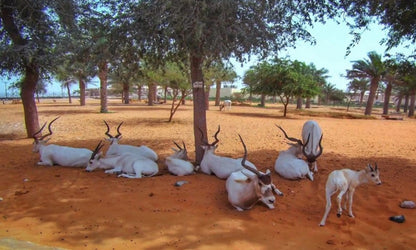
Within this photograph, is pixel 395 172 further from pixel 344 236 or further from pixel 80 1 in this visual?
pixel 80 1

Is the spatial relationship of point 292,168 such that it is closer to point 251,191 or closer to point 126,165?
point 251,191

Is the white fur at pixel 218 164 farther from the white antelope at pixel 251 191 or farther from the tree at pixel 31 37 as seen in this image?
the tree at pixel 31 37

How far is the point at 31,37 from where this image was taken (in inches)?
367

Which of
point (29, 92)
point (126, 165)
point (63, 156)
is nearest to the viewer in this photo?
point (126, 165)

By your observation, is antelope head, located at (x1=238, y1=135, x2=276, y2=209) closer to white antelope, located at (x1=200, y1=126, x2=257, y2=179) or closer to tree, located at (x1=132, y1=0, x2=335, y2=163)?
white antelope, located at (x1=200, y1=126, x2=257, y2=179)

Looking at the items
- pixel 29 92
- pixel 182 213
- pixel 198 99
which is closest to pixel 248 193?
pixel 182 213

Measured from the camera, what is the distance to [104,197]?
5.38m

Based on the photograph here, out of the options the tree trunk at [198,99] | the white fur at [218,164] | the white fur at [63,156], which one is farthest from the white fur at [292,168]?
the white fur at [63,156]

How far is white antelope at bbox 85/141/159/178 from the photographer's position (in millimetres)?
6617

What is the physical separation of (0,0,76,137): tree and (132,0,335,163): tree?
3439mm

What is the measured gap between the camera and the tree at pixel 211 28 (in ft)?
18.2

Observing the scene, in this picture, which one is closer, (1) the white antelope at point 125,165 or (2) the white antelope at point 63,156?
(1) the white antelope at point 125,165

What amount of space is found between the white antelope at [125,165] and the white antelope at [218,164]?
1098 mm

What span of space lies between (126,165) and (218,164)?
205 centimetres
